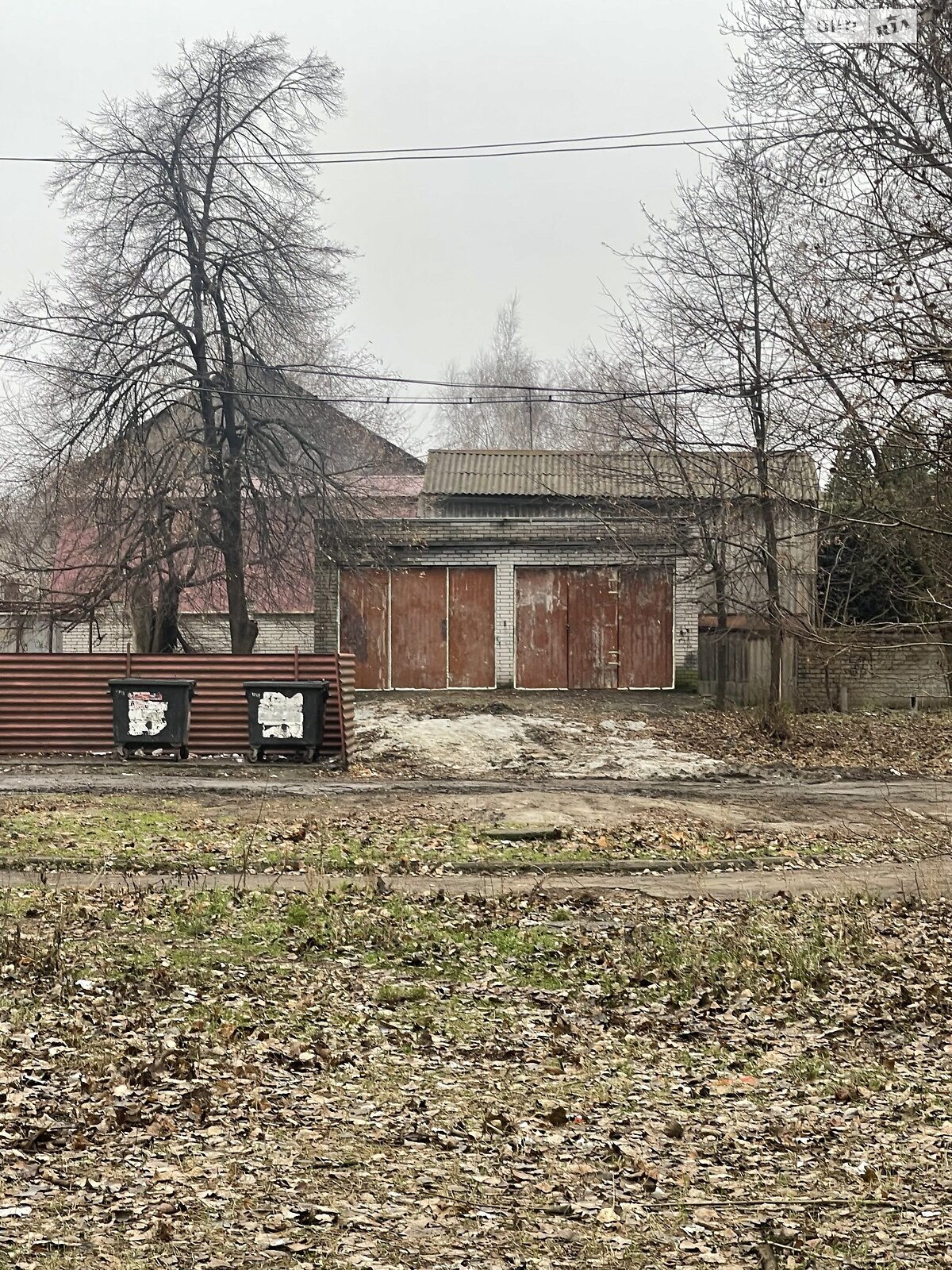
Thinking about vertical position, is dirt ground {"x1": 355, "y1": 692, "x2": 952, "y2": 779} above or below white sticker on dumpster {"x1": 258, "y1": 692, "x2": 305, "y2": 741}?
below

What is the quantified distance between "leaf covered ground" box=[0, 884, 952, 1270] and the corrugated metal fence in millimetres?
11227

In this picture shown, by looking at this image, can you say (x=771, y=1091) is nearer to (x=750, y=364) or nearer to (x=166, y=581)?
(x=750, y=364)

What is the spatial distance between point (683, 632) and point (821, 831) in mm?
15572

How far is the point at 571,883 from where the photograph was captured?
39.1 ft

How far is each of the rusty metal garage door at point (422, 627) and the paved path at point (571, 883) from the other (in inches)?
716

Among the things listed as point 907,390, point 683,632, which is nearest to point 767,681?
point 683,632

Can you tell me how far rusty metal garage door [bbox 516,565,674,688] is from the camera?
30.4 m

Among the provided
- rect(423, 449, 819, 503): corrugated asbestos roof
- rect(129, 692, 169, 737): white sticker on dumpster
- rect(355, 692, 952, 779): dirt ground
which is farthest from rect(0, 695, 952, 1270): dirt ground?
rect(423, 449, 819, 503): corrugated asbestos roof

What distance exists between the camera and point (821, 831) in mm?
15070

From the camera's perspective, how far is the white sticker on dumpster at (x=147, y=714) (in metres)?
21.2

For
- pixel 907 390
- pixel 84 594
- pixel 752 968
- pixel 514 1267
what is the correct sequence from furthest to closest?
pixel 84 594, pixel 907 390, pixel 752 968, pixel 514 1267

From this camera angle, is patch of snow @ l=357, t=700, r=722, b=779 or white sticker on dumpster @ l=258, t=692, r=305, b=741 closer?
white sticker on dumpster @ l=258, t=692, r=305, b=741

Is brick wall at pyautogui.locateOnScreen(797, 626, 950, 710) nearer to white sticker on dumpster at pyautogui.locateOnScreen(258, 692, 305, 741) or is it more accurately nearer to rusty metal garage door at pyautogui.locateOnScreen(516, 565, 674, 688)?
rusty metal garage door at pyautogui.locateOnScreen(516, 565, 674, 688)

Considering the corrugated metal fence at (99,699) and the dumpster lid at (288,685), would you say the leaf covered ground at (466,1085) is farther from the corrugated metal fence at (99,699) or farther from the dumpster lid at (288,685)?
the corrugated metal fence at (99,699)
